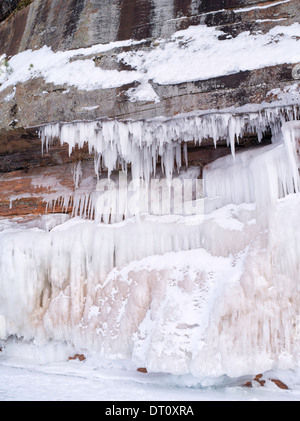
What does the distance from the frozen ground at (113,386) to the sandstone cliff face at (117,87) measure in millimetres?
3186

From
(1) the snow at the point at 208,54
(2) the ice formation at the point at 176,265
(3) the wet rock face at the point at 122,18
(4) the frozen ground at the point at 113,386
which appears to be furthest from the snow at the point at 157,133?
(4) the frozen ground at the point at 113,386

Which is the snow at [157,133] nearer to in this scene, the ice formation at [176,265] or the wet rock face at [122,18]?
the ice formation at [176,265]

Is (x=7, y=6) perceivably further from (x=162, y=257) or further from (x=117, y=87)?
(x=162, y=257)

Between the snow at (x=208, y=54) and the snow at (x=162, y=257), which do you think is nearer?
the snow at (x=162, y=257)

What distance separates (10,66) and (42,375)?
218 inches

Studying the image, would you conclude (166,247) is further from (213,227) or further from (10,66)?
(10,66)

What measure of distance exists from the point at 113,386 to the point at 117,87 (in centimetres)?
427

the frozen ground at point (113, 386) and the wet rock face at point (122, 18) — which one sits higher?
the wet rock face at point (122, 18)

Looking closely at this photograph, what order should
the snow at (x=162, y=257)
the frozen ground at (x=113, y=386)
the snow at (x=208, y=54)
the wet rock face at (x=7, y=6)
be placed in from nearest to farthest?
the frozen ground at (x=113, y=386), the snow at (x=162, y=257), the snow at (x=208, y=54), the wet rock face at (x=7, y=6)

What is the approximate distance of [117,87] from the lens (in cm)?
554

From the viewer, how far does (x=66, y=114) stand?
5.70m

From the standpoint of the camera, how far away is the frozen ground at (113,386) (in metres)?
3.75

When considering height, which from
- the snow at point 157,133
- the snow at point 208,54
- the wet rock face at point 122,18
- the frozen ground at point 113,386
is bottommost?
the frozen ground at point 113,386

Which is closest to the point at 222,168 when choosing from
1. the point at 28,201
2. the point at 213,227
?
the point at 213,227
